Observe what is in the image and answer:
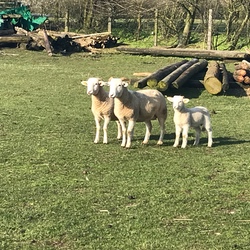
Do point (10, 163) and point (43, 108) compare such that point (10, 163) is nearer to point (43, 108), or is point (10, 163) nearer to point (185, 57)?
Result: point (43, 108)

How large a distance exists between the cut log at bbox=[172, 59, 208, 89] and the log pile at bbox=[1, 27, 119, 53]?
942 cm

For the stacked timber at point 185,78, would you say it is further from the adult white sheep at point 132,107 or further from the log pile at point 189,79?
the adult white sheep at point 132,107

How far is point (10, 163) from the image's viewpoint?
7.66 metres

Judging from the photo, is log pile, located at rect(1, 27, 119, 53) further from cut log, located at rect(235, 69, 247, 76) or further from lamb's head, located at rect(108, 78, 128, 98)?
lamb's head, located at rect(108, 78, 128, 98)

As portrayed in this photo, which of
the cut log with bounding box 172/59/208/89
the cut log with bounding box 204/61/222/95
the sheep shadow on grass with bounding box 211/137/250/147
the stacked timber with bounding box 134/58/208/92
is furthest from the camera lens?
the cut log with bounding box 204/61/222/95

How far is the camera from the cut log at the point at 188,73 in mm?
14778

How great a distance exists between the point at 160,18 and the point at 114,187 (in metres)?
23.9

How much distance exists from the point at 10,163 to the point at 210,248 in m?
3.57

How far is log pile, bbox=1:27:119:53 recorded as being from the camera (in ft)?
84.5

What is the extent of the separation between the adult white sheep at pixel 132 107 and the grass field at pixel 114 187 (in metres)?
0.30

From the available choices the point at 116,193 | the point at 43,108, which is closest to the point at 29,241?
the point at 116,193

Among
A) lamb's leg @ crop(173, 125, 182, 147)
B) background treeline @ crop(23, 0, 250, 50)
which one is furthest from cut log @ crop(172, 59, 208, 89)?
background treeline @ crop(23, 0, 250, 50)

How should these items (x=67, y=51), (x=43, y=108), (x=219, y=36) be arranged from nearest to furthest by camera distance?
(x=43, y=108) → (x=67, y=51) → (x=219, y=36)

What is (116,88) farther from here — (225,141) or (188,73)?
(188,73)
